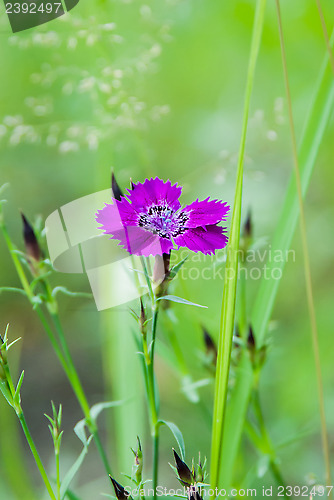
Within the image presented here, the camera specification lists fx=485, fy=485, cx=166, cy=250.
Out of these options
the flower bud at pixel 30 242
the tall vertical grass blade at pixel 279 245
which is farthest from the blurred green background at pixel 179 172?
the flower bud at pixel 30 242

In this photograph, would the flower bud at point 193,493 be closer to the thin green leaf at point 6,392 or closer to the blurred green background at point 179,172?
the thin green leaf at point 6,392

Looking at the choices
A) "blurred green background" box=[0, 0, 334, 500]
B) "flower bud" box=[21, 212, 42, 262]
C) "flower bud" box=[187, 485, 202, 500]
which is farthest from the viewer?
"blurred green background" box=[0, 0, 334, 500]

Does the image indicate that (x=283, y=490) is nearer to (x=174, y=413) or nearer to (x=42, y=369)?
(x=174, y=413)

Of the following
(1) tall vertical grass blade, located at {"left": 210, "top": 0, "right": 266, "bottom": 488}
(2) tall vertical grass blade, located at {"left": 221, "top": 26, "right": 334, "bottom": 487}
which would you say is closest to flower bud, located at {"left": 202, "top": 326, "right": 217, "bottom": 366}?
(2) tall vertical grass blade, located at {"left": 221, "top": 26, "right": 334, "bottom": 487}

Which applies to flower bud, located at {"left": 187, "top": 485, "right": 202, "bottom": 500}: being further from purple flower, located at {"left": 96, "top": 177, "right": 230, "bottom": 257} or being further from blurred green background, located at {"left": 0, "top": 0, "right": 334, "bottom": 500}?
blurred green background, located at {"left": 0, "top": 0, "right": 334, "bottom": 500}

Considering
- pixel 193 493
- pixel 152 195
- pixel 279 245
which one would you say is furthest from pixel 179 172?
pixel 193 493

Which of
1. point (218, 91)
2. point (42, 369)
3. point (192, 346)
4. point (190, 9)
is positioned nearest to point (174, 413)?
point (192, 346)

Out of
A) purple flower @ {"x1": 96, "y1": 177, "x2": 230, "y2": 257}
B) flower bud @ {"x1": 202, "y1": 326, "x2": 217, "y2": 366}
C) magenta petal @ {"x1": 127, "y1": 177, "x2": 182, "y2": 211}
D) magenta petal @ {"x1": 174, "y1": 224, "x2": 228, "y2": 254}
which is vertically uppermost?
magenta petal @ {"x1": 127, "y1": 177, "x2": 182, "y2": 211}
